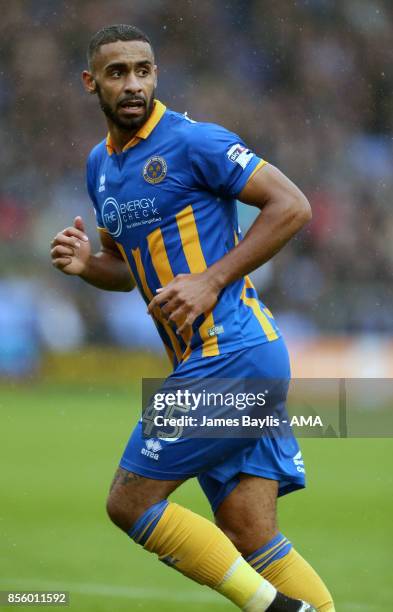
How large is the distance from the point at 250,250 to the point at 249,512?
0.84m

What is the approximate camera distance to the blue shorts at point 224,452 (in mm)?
3512

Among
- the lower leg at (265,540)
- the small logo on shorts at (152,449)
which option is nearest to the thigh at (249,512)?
the lower leg at (265,540)

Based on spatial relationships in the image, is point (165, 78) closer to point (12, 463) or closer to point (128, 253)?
point (12, 463)

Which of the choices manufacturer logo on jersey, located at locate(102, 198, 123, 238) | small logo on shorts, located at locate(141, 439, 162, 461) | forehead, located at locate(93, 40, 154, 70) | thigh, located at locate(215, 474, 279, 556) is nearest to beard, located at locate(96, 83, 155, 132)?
forehead, located at locate(93, 40, 154, 70)

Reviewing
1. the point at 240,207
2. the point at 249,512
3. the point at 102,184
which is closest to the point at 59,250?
the point at 102,184

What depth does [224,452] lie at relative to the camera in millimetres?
3596

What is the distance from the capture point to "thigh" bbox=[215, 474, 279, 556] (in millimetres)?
3721

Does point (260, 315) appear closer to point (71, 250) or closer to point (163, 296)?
point (163, 296)

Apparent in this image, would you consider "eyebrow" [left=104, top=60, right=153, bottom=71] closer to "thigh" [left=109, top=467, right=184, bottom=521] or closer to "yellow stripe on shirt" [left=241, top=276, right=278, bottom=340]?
"yellow stripe on shirt" [left=241, top=276, right=278, bottom=340]

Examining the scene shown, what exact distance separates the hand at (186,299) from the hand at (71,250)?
0.57 meters

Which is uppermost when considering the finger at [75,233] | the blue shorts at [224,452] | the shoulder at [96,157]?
the shoulder at [96,157]

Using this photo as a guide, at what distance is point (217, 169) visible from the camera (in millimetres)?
3590

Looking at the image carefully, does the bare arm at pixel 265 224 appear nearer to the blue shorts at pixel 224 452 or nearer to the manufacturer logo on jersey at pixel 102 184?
the blue shorts at pixel 224 452

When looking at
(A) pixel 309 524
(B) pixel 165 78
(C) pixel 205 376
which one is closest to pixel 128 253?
(C) pixel 205 376
